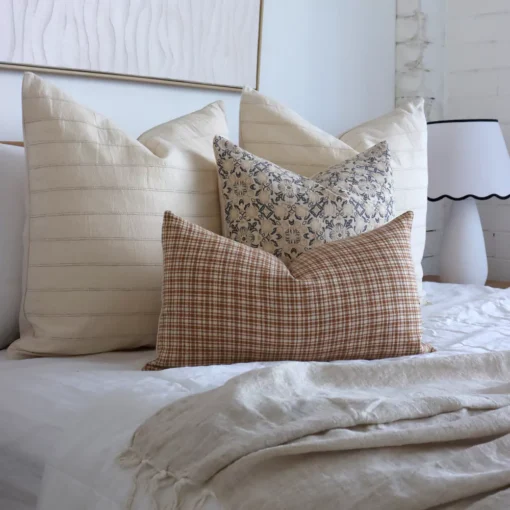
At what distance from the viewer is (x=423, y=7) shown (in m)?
2.88

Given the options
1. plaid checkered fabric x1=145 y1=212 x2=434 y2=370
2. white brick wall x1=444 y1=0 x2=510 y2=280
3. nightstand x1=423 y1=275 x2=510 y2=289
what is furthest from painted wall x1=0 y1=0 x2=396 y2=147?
plaid checkered fabric x1=145 y1=212 x2=434 y2=370

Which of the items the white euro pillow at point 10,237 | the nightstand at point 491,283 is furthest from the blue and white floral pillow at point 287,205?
the nightstand at point 491,283

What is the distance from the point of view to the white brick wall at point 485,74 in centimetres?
288

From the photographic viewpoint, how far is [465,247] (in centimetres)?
252

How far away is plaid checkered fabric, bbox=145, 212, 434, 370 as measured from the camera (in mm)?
1257

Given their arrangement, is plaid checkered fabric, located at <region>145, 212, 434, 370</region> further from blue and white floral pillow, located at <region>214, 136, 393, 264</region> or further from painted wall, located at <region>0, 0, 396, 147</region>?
painted wall, located at <region>0, 0, 396, 147</region>

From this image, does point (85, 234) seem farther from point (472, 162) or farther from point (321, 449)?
point (472, 162)

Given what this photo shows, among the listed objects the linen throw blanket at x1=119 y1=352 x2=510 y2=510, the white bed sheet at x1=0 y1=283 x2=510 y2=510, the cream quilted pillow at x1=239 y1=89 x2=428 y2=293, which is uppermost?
the cream quilted pillow at x1=239 y1=89 x2=428 y2=293

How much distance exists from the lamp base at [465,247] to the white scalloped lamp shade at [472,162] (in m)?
0.10

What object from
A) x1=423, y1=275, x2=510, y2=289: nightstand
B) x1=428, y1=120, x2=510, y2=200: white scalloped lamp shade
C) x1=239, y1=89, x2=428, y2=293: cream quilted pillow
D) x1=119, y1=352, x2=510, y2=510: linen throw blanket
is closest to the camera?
x1=119, y1=352, x2=510, y2=510: linen throw blanket

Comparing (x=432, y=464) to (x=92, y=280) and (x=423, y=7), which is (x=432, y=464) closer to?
(x=92, y=280)

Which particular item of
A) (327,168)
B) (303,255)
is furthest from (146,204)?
(327,168)

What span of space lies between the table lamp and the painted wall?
13.7 inches

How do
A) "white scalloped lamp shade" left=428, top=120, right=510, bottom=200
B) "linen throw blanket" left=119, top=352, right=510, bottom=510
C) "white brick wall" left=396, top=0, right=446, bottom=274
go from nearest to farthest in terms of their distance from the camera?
1. "linen throw blanket" left=119, top=352, right=510, bottom=510
2. "white scalloped lamp shade" left=428, top=120, right=510, bottom=200
3. "white brick wall" left=396, top=0, right=446, bottom=274
